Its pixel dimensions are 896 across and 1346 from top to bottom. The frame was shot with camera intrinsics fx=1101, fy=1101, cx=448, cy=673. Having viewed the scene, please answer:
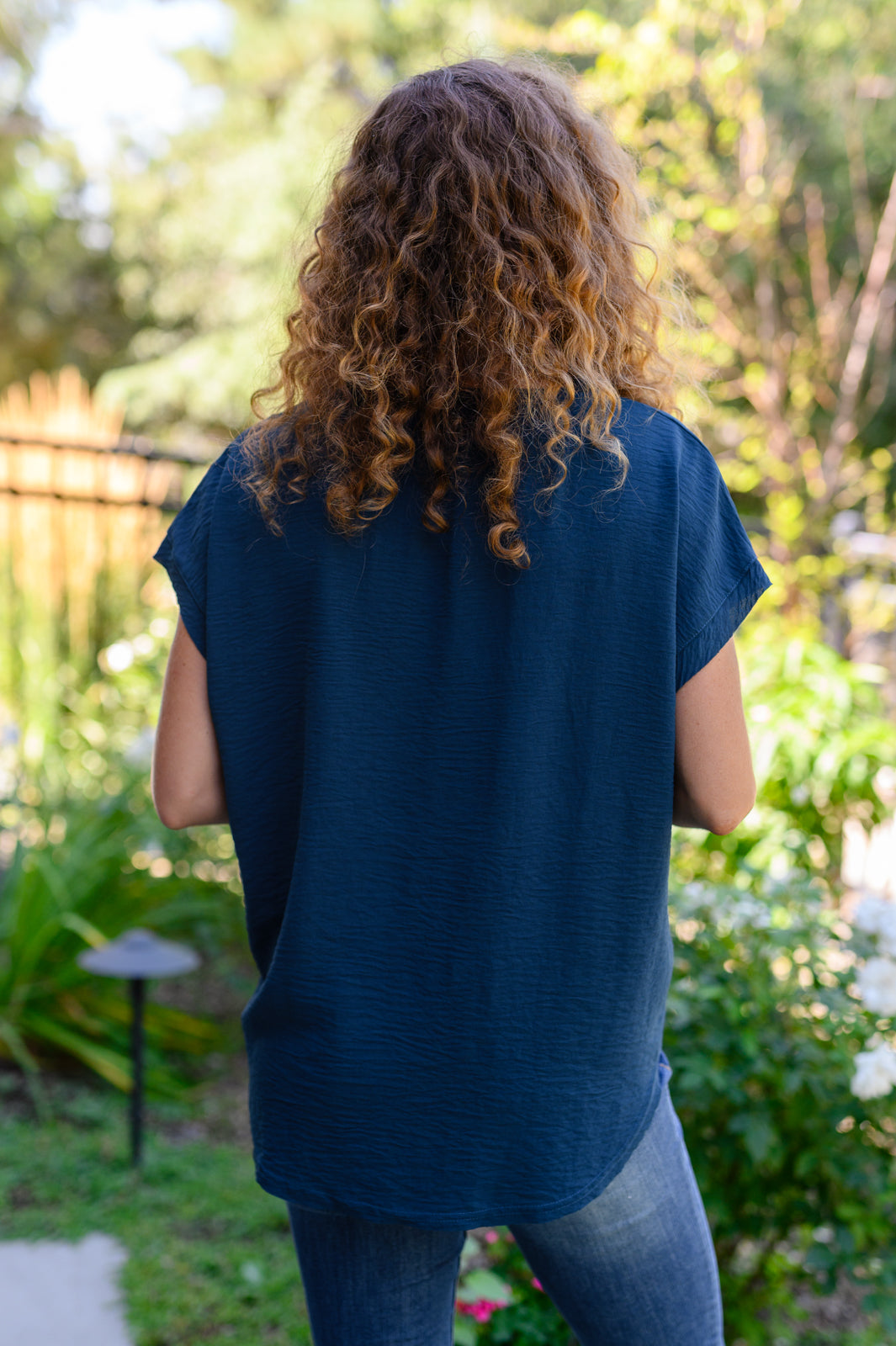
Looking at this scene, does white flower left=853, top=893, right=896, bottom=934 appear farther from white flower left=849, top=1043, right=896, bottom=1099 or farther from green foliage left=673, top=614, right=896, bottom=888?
green foliage left=673, top=614, right=896, bottom=888

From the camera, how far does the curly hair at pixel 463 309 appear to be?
0.96 metres

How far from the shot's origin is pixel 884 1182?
1.84 m

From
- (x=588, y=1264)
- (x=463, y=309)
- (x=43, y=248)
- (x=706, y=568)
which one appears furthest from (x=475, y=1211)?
(x=43, y=248)

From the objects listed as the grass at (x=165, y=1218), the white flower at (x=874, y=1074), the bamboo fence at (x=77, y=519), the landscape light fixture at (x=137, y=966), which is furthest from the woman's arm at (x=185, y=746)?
the bamboo fence at (x=77, y=519)

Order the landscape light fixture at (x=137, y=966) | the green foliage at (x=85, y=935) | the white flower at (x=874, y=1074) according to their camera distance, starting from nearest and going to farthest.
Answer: the white flower at (x=874, y=1074), the landscape light fixture at (x=137, y=966), the green foliage at (x=85, y=935)

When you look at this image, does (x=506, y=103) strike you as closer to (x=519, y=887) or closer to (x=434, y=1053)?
(x=519, y=887)

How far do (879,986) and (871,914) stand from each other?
0.49 feet

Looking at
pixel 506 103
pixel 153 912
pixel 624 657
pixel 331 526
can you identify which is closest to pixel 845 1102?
pixel 624 657

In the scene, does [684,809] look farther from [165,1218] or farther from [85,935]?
[85,935]

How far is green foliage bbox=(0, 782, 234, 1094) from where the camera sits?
314 centimetres

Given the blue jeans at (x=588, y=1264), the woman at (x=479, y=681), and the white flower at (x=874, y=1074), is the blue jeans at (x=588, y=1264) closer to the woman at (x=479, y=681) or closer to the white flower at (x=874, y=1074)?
the woman at (x=479, y=681)

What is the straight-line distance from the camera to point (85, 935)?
10.1 feet

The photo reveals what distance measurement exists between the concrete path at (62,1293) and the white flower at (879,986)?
5.13ft

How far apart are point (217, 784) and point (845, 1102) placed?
133 centimetres
